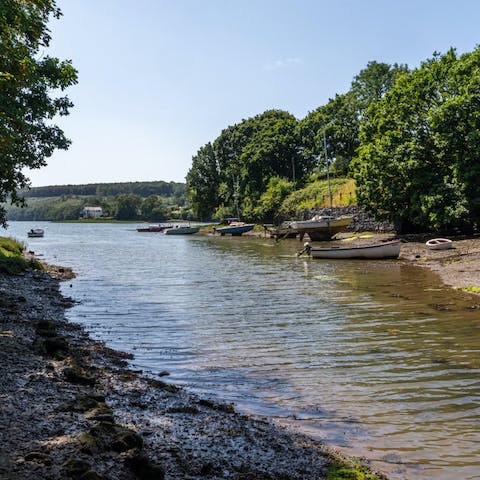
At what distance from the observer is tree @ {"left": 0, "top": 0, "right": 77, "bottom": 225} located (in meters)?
11.5

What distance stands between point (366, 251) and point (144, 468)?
1289 inches

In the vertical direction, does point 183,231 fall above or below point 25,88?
below

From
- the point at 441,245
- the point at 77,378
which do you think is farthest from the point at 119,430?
the point at 441,245

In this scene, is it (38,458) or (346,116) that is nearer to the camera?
(38,458)

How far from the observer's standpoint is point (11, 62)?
12.5 metres

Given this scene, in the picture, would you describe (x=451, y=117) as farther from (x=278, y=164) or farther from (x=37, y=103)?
(x=278, y=164)

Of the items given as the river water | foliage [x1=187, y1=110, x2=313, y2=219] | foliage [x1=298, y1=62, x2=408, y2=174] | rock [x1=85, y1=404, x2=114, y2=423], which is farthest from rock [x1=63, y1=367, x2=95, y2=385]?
foliage [x1=187, y1=110, x2=313, y2=219]

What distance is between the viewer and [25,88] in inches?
740

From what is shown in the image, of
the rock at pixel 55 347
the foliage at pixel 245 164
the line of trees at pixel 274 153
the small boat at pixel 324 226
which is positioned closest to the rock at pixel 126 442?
the rock at pixel 55 347

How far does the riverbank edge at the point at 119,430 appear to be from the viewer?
525 cm

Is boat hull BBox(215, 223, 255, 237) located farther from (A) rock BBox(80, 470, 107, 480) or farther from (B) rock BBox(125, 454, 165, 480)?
(A) rock BBox(80, 470, 107, 480)

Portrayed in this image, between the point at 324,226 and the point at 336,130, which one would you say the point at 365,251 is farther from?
the point at 336,130

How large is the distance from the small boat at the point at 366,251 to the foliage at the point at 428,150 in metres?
6.82

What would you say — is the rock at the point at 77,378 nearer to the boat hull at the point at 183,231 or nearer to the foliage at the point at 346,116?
the foliage at the point at 346,116
